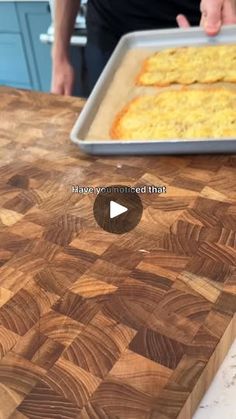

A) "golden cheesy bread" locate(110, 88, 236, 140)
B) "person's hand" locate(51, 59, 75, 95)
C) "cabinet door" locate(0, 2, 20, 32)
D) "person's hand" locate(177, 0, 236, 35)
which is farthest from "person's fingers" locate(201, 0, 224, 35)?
"cabinet door" locate(0, 2, 20, 32)

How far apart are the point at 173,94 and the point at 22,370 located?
525 mm

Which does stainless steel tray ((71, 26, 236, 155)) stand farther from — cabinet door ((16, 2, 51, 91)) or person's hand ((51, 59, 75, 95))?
cabinet door ((16, 2, 51, 91))

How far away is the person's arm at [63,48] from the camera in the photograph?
0.97 meters

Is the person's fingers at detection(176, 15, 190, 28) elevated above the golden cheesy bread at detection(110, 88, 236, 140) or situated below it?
above

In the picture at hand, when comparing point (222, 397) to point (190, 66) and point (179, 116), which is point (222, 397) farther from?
point (190, 66)

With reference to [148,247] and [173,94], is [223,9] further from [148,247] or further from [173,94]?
[148,247]

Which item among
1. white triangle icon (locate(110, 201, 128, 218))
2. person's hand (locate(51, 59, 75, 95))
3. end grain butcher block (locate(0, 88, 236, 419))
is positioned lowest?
end grain butcher block (locate(0, 88, 236, 419))

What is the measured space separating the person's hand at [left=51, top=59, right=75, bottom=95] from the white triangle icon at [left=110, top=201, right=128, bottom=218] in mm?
466

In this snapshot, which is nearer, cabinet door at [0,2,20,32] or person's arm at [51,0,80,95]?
person's arm at [51,0,80,95]

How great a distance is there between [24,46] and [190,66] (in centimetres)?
118

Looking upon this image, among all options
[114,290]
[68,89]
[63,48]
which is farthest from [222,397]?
[63,48]

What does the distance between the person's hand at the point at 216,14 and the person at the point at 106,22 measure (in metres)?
0.03

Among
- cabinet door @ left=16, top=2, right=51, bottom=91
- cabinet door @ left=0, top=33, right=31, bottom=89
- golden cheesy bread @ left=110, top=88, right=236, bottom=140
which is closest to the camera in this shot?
golden cheesy bread @ left=110, top=88, right=236, bottom=140

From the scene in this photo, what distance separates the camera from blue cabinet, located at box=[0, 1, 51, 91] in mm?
1727
